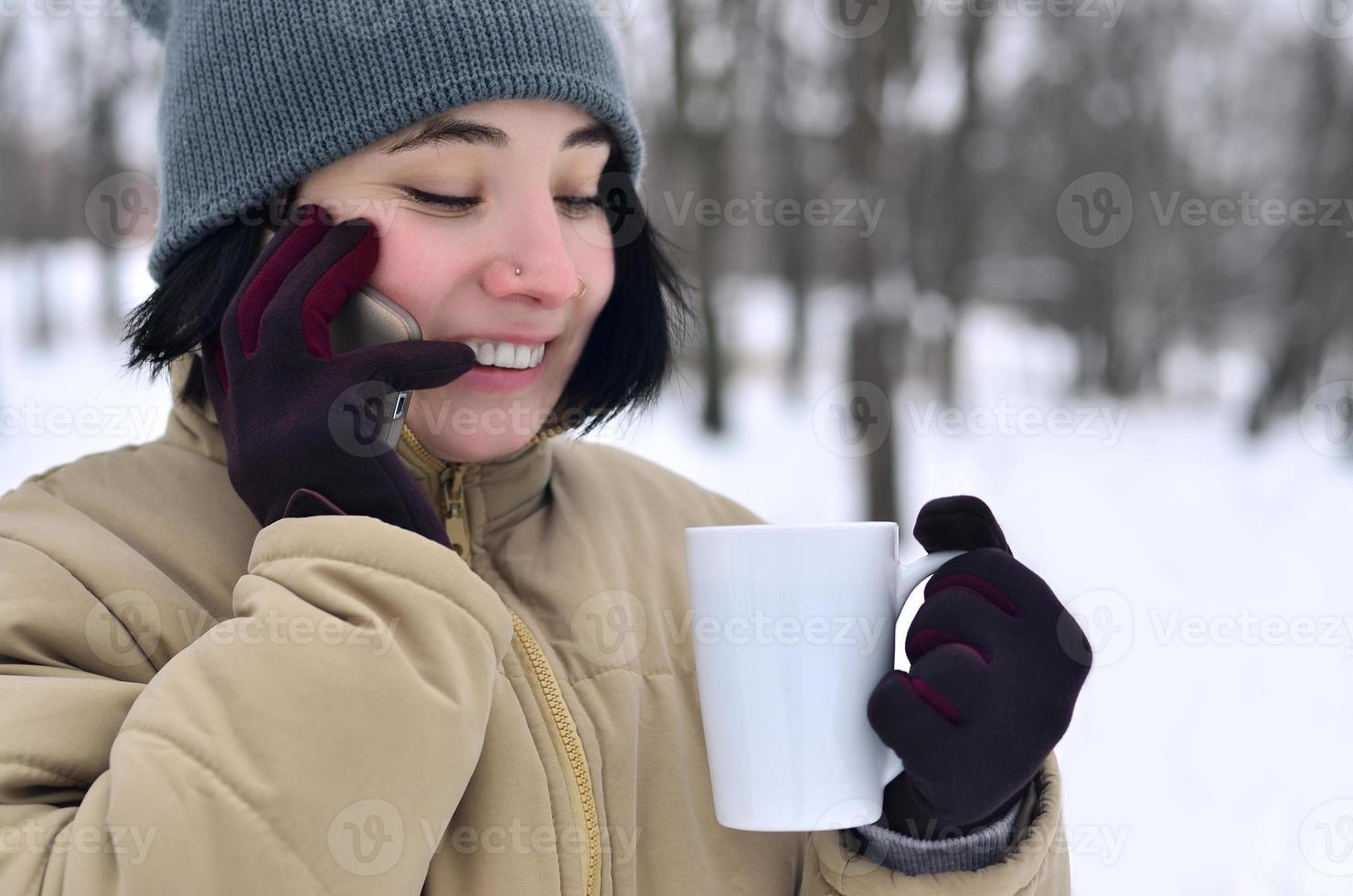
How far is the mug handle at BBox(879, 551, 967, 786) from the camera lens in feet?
3.71

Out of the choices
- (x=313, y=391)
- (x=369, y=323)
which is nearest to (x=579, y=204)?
(x=369, y=323)

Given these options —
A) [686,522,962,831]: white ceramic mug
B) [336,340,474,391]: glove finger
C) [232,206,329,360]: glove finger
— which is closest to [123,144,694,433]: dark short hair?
[232,206,329,360]: glove finger

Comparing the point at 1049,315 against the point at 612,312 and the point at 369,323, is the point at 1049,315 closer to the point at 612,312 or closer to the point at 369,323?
the point at 612,312

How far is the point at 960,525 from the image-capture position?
1.16 m

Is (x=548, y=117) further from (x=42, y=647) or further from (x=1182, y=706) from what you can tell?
(x=1182, y=706)

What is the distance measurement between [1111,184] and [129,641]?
15.5 metres

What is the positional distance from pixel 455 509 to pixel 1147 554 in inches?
257

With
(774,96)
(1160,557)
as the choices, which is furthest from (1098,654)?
(774,96)

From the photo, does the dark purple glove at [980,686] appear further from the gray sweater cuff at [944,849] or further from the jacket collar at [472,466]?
the jacket collar at [472,466]

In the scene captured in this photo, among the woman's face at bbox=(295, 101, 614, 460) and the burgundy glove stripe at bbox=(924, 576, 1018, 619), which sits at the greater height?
the woman's face at bbox=(295, 101, 614, 460)

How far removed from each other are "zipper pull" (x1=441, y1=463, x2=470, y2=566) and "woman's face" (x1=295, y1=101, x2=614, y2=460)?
0.20 ft

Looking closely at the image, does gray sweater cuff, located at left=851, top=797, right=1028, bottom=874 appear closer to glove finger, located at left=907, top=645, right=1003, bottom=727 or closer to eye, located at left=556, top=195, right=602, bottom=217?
glove finger, located at left=907, top=645, right=1003, bottom=727

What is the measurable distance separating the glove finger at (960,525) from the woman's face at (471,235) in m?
0.50

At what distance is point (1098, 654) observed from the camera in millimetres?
4684
